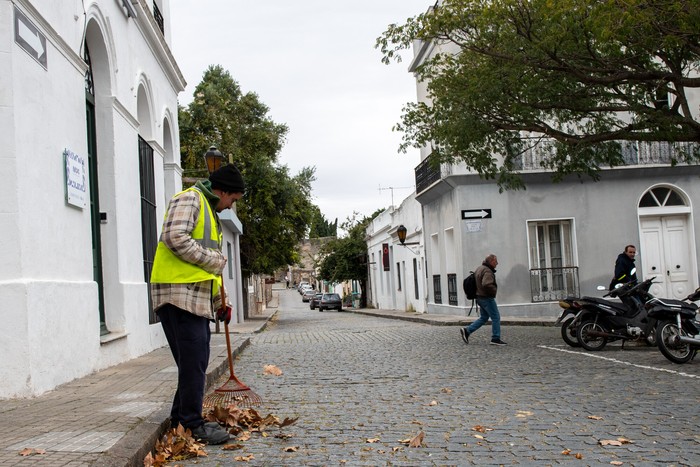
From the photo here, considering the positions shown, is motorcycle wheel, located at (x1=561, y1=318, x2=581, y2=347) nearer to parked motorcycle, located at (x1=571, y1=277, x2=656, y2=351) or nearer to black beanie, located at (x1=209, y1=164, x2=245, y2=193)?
parked motorcycle, located at (x1=571, y1=277, x2=656, y2=351)

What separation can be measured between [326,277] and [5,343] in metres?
46.1

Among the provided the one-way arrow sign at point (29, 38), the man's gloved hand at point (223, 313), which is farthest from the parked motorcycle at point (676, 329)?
the one-way arrow sign at point (29, 38)

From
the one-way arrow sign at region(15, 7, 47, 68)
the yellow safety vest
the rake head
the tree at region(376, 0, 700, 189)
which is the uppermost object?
the tree at region(376, 0, 700, 189)

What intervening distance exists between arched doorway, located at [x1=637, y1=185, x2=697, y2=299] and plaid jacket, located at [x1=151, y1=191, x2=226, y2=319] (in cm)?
1990

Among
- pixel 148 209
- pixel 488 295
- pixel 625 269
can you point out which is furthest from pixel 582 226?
pixel 148 209

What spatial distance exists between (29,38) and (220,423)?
4.00 meters

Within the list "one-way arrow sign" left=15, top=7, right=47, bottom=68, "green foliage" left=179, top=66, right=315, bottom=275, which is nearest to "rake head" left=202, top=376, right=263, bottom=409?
"one-way arrow sign" left=15, top=7, right=47, bottom=68

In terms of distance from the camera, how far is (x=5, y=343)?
20.9 ft

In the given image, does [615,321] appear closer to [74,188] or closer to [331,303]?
[74,188]

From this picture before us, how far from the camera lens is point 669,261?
74.6 ft

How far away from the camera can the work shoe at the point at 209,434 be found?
5168 millimetres

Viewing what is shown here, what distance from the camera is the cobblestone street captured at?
4988 millimetres

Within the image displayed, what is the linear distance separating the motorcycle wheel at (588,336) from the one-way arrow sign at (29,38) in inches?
328

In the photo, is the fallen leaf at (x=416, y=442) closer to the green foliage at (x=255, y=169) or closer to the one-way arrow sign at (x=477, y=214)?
the one-way arrow sign at (x=477, y=214)
